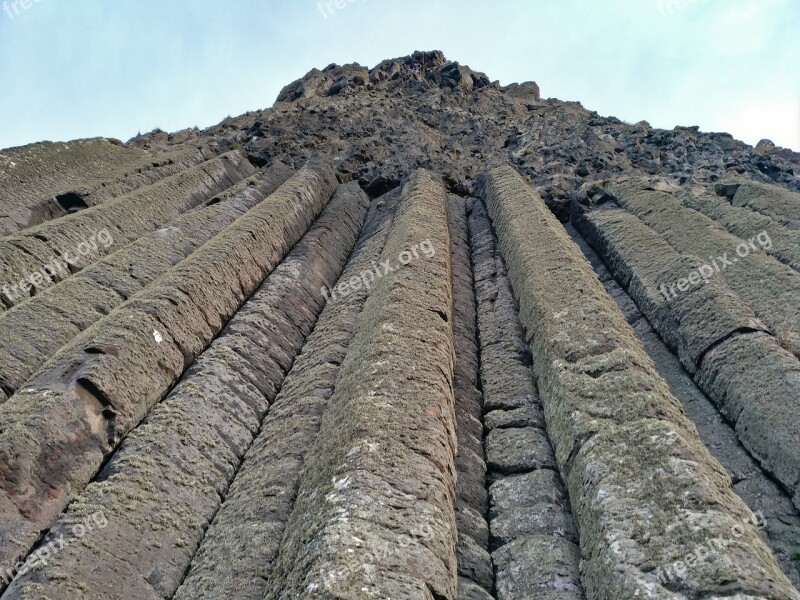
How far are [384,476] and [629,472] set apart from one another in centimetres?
233

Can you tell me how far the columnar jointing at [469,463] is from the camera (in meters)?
5.80

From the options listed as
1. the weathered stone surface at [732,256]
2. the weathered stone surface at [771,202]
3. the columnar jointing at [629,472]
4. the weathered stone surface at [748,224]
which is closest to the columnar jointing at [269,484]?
the columnar jointing at [629,472]

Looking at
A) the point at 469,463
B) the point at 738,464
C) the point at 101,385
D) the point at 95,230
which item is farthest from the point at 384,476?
the point at 95,230

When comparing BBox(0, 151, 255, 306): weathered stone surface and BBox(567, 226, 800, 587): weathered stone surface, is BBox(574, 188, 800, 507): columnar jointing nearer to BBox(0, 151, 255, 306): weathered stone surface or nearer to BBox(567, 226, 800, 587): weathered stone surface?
BBox(567, 226, 800, 587): weathered stone surface

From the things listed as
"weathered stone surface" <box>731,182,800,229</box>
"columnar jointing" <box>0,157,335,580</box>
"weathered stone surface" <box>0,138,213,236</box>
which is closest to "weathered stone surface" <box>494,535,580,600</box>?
"columnar jointing" <box>0,157,335,580</box>

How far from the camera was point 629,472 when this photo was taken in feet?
19.1

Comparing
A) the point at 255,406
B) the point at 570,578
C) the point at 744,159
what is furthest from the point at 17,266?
the point at 744,159

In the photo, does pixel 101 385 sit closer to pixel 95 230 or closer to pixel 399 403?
pixel 399 403

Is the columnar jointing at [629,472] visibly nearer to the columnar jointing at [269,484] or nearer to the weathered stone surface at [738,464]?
the weathered stone surface at [738,464]

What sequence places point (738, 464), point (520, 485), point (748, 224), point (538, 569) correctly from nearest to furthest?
1. point (538, 569)
2. point (520, 485)
3. point (738, 464)
4. point (748, 224)

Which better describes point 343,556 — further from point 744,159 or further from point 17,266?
point 744,159

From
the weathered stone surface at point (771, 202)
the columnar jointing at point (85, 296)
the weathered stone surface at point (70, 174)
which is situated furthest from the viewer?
the weathered stone surface at point (70, 174)

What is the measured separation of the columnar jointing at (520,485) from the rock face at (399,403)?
1.3 inches

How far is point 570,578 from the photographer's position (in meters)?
5.49
